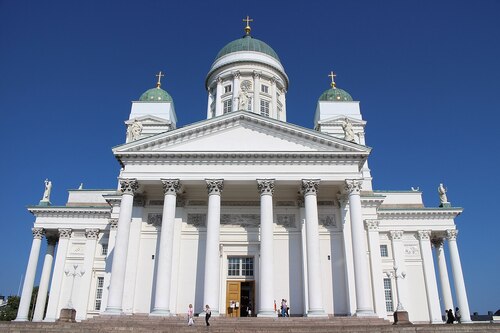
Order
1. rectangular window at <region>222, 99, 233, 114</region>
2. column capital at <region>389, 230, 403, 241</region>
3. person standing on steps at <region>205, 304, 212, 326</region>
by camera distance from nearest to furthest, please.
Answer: person standing on steps at <region>205, 304, 212, 326</region>, column capital at <region>389, 230, 403, 241</region>, rectangular window at <region>222, 99, 233, 114</region>

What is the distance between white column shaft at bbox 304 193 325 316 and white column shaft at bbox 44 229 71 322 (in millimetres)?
19525

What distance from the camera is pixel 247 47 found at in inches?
1571

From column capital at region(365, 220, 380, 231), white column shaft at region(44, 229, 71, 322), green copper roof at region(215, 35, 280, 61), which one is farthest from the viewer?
green copper roof at region(215, 35, 280, 61)

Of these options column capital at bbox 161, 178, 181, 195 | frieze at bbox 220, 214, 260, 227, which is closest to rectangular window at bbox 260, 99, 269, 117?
frieze at bbox 220, 214, 260, 227

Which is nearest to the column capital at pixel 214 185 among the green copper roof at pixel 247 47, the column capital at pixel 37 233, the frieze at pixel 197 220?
the frieze at pixel 197 220

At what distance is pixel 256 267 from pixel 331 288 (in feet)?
14.4

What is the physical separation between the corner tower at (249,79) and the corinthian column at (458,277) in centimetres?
1693

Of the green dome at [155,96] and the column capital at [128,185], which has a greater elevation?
the green dome at [155,96]

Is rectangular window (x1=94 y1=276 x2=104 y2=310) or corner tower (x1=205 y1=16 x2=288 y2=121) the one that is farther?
corner tower (x1=205 y1=16 x2=288 y2=121)

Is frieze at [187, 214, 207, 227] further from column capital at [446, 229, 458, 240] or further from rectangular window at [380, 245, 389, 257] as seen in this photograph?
column capital at [446, 229, 458, 240]

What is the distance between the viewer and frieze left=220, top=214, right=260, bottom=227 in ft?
84.6

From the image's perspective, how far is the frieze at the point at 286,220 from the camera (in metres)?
25.6

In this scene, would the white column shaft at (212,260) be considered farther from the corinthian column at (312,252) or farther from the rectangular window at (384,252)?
the rectangular window at (384,252)

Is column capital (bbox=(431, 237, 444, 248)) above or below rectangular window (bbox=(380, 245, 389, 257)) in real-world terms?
above
